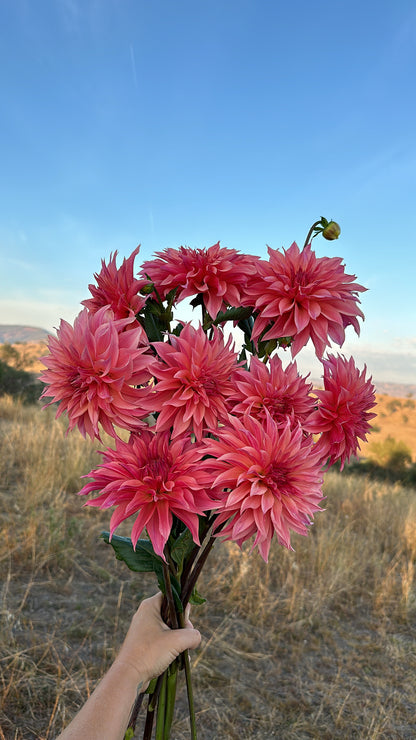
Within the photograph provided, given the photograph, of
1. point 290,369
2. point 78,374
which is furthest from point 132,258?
point 290,369

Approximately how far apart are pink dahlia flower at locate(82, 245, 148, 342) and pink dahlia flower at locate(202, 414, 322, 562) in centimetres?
29

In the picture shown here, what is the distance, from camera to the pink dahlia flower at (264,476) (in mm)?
637

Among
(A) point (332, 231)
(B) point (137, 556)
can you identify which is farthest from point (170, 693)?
(A) point (332, 231)

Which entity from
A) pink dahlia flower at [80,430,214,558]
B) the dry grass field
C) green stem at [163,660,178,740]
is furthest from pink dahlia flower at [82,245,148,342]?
the dry grass field

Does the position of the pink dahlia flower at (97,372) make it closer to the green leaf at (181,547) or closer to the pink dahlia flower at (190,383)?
the pink dahlia flower at (190,383)

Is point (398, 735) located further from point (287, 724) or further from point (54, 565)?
point (54, 565)

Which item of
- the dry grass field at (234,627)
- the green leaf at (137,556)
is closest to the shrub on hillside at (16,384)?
the dry grass field at (234,627)

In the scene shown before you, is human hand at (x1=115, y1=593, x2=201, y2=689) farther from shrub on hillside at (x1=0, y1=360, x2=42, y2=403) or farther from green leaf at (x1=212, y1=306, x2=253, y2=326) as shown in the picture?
shrub on hillside at (x1=0, y1=360, x2=42, y2=403)

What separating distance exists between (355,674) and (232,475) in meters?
2.57

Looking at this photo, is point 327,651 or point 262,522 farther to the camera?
point 327,651

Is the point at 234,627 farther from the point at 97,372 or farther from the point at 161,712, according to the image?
the point at 97,372

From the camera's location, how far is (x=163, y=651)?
0.88m

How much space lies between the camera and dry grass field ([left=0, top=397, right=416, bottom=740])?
81.0 inches

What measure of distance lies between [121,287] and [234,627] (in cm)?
255
